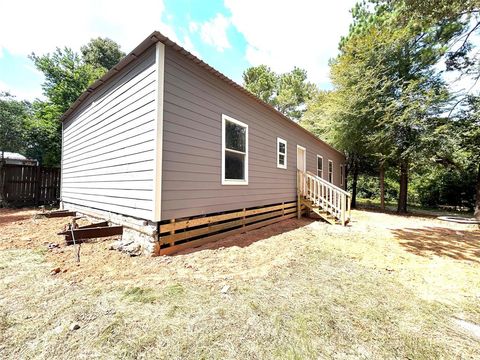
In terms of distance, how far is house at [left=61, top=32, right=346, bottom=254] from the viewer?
3.53m

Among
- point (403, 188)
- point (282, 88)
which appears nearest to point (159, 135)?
point (403, 188)

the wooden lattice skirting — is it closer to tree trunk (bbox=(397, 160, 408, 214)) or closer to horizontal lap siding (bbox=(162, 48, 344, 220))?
horizontal lap siding (bbox=(162, 48, 344, 220))

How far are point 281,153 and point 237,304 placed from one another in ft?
19.0

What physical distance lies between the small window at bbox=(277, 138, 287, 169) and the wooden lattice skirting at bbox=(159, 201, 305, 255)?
1.50 metres

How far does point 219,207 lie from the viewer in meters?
4.67

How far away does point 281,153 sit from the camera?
23.9 feet

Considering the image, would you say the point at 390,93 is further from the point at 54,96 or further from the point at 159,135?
the point at 54,96

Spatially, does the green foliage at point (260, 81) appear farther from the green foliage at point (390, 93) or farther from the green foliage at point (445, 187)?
the green foliage at point (445, 187)

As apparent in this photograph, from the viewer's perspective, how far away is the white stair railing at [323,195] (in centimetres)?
675

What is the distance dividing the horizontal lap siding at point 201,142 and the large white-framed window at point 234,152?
145mm

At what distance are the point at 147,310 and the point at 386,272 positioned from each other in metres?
3.38

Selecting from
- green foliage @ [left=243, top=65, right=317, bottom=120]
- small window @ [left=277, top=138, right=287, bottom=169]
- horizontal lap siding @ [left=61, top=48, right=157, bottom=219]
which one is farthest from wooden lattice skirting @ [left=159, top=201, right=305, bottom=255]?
green foliage @ [left=243, top=65, right=317, bottom=120]

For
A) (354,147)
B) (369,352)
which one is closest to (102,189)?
(369,352)

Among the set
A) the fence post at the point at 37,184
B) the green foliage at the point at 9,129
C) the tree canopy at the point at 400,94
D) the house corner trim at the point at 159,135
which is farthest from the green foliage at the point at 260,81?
the house corner trim at the point at 159,135
